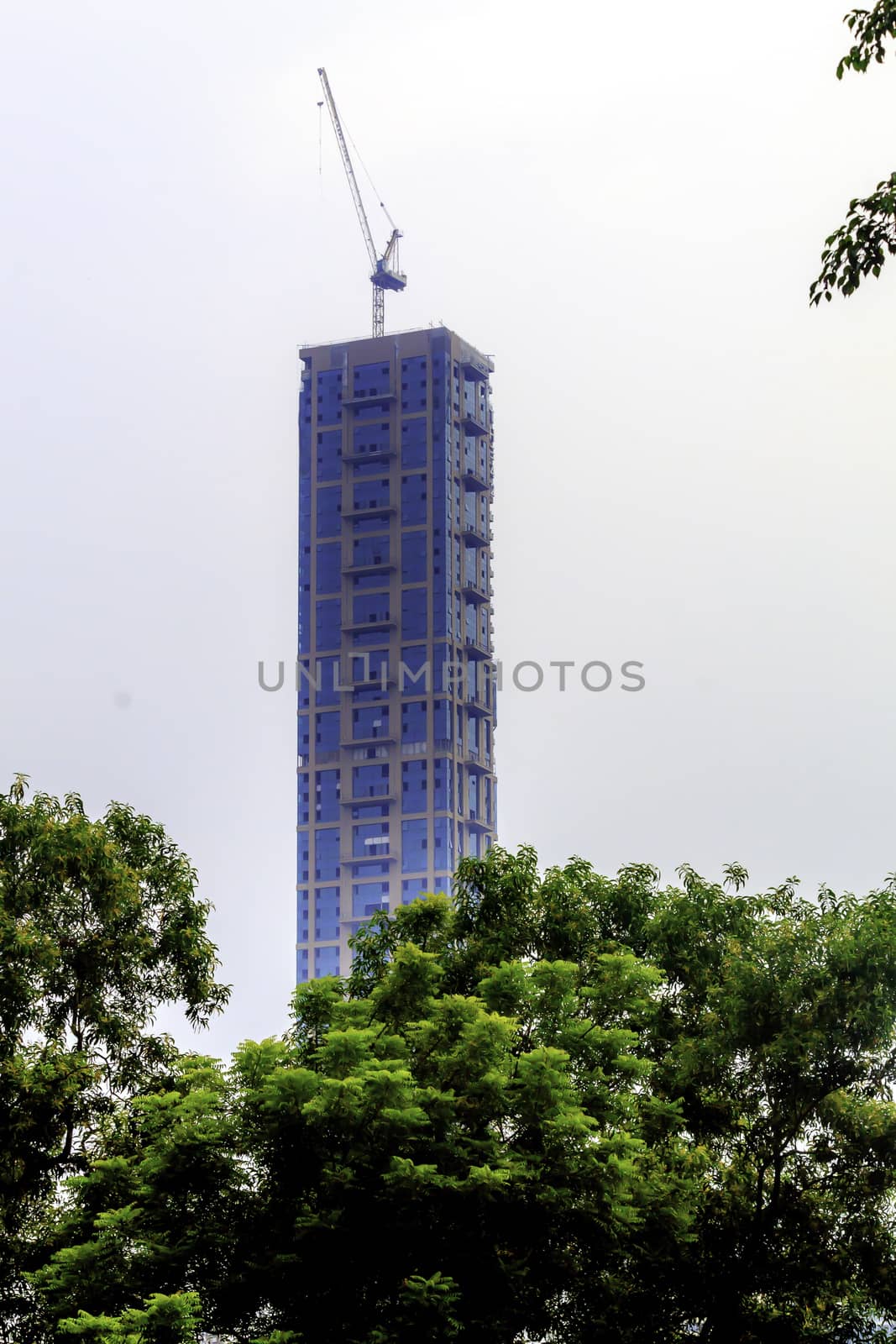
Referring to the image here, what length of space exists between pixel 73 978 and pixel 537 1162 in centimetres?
744

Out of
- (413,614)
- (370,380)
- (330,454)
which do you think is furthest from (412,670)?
(370,380)

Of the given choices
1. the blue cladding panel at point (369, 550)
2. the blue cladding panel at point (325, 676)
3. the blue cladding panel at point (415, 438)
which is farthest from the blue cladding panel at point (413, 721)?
the blue cladding panel at point (415, 438)

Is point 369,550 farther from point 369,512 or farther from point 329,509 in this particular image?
point 329,509

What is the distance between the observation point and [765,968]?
69.3 ft

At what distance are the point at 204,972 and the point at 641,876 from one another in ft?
19.4

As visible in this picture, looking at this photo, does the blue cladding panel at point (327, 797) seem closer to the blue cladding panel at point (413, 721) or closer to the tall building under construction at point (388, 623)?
the tall building under construction at point (388, 623)

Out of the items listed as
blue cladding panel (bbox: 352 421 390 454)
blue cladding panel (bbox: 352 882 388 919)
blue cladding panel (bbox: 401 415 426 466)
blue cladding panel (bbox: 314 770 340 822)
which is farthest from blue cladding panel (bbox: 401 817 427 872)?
blue cladding panel (bbox: 352 421 390 454)

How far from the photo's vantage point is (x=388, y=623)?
518 ft

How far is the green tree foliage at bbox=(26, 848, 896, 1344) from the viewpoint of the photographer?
19.1m

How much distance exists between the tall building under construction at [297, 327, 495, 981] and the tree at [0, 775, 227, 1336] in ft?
417

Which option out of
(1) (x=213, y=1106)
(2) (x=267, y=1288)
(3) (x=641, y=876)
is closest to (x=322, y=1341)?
(2) (x=267, y=1288)

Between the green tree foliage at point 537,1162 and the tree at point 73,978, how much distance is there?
2.62 ft

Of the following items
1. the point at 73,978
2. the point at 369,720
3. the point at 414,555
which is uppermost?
the point at 414,555

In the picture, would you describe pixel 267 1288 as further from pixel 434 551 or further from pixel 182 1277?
pixel 434 551
